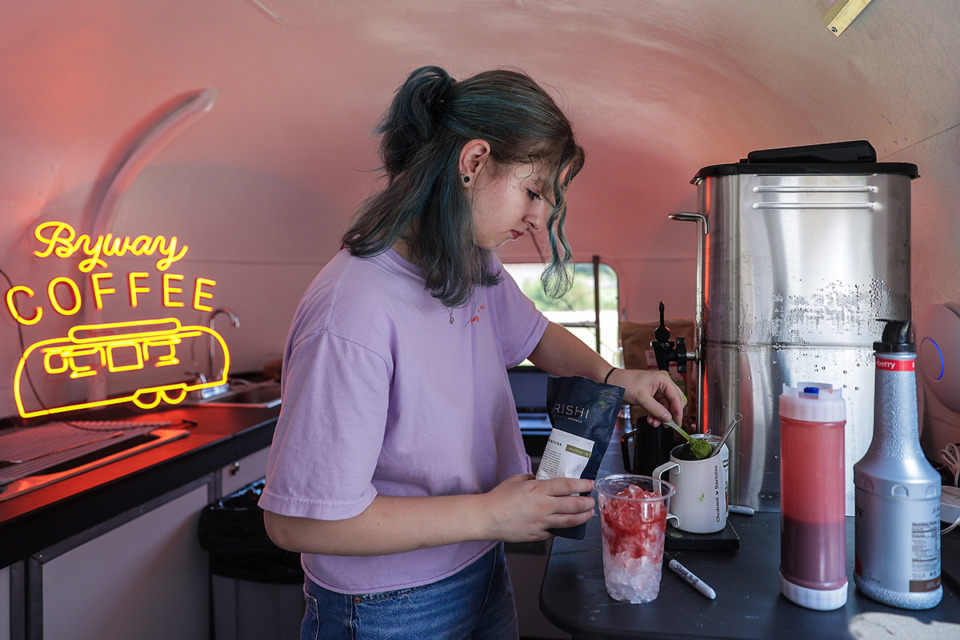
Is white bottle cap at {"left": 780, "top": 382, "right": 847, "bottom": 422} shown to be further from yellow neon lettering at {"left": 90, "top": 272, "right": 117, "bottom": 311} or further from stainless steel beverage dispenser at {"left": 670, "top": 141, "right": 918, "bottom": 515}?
yellow neon lettering at {"left": 90, "top": 272, "right": 117, "bottom": 311}

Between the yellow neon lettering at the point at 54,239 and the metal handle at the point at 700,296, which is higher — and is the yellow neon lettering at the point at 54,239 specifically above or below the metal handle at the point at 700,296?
above

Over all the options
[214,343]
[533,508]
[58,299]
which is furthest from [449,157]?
[214,343]

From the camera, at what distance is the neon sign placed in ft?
7.98

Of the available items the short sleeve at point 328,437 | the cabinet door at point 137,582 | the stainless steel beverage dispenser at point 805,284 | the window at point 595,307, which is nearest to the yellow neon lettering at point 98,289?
the cabinet door at point 137,582

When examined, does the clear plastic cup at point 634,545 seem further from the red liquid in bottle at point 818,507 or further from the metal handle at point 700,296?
the metal handle at point 700,296

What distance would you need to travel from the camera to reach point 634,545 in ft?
2.98

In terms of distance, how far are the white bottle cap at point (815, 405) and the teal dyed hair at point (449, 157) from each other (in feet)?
1.60

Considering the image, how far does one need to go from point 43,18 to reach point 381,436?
1972 millimetres

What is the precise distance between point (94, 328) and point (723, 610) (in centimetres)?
258

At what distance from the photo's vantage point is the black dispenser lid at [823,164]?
1.29 metres

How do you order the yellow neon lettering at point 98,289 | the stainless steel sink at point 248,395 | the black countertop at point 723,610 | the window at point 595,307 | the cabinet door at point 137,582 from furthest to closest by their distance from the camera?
the window at point 595,307
the stainless steel sink at point 248,395
the yellow neon lettering at point 98,289
the cabinet door at point 137,582
the black countertop at point 723,610

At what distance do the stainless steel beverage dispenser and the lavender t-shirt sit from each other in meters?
0.50

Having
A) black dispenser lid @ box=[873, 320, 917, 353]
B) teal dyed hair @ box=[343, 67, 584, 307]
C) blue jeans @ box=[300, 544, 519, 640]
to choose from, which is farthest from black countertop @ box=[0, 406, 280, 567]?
black dispenser lid @ box=[873, 320, 917, 353]

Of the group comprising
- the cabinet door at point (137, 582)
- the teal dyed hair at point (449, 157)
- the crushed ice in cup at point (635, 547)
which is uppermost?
the teal dyed hair at point (449, 157)
